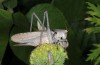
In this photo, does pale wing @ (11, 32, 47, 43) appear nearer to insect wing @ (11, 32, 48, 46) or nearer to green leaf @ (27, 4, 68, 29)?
insect wing @ (11, 32, 48, 46)

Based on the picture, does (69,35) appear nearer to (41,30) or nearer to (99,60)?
(99,60)

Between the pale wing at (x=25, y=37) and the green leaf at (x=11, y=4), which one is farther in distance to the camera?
the green leaf at (x=11, y=4)

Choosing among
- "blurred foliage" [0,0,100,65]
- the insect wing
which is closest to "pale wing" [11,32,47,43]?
the insect wing

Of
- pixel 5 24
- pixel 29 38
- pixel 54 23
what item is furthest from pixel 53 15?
pixel 29 38

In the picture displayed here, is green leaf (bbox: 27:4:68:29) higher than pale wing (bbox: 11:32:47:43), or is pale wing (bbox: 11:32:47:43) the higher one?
green leaf (bbox: 27:4:68:29)

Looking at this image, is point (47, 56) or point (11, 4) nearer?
point (47, 56)

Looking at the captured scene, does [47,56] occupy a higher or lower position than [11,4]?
lower

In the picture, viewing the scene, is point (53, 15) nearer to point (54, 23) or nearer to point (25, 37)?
point (54, 23)

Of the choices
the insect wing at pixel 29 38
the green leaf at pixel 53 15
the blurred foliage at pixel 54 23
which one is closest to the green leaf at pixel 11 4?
the blurred foliage at pixel 54 23

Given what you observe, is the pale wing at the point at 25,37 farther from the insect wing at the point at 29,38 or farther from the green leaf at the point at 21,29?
the green leaf at the point at 21,29
